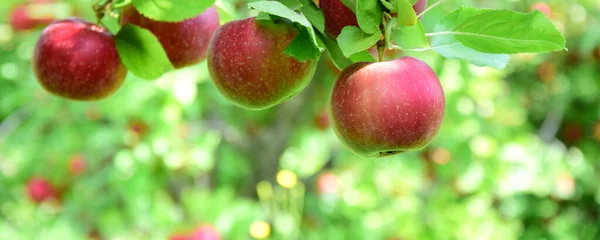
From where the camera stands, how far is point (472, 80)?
2203mm

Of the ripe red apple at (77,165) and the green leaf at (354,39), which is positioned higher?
the green leaf at (354,39)

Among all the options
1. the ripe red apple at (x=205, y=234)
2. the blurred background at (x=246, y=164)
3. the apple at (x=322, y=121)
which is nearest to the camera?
the ripe red apple at (x=205, y=234)

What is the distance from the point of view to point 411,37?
0.54 metres

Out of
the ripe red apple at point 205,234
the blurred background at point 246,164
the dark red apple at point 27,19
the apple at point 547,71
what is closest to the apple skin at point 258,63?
the blurred background at point 246,164

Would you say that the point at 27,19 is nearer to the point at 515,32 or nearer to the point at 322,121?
the point at 322,121

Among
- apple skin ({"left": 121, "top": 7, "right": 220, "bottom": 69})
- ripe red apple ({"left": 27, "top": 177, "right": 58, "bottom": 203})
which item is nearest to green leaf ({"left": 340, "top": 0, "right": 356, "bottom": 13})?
apple skin ({"left": 121, "top": 7, "right": 220, "bottom": 69})

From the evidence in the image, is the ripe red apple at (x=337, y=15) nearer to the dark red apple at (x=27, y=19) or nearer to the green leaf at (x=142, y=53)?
the green leaf at (x=142, y=53)

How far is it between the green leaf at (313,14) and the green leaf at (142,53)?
178 mm

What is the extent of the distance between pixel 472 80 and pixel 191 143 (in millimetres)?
931

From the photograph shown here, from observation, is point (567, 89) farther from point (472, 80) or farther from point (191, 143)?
point (191, 143)

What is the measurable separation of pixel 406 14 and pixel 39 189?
7.10 ft

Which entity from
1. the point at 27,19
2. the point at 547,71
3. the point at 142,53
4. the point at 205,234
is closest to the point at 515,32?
the point at 142,53

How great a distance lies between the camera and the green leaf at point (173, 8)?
57 centimetres

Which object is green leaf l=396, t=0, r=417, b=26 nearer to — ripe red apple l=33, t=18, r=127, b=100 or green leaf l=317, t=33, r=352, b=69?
green leaf l=317, t=33, r=352, b=69
